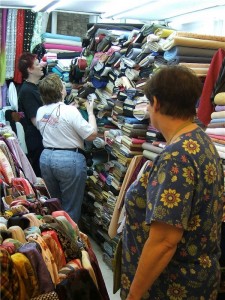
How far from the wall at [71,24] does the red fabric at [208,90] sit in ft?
11.4

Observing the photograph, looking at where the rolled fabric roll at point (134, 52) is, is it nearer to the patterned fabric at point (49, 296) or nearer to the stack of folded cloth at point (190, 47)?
the stack of folded cloth at point (190, 47)

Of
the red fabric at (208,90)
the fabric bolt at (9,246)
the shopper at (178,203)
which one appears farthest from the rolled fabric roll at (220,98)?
the fabric bolt at (9,246)

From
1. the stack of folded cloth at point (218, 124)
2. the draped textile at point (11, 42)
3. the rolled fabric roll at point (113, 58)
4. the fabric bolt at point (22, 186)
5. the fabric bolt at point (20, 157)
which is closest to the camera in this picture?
the stack of folded cloth at point (218, 124)

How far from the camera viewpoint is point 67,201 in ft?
11.8

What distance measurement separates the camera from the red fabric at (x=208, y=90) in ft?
8.24

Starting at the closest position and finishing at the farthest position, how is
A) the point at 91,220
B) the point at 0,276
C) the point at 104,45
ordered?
1. the point at 0,276
2. the point at 104,45
3. the point at 91,220

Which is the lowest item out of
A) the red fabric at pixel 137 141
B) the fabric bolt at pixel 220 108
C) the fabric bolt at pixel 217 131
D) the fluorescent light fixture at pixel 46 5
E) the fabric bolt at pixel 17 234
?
the red fabric at pixel 137 141

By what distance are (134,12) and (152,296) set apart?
3.32 metres

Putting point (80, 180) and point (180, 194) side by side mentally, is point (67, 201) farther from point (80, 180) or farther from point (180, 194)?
point (180, 194)

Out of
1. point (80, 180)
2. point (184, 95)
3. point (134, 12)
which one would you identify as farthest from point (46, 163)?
point (184, 95)

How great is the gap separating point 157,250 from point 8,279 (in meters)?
0.49

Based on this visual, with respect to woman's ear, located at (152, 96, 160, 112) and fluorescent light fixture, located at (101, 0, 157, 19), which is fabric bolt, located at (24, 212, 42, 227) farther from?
fluorescent light fixture, located at (101, 0, 157, 19)

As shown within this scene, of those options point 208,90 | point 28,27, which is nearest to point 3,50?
point 28,27

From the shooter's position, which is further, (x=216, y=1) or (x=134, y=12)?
(x=134, y=12)
